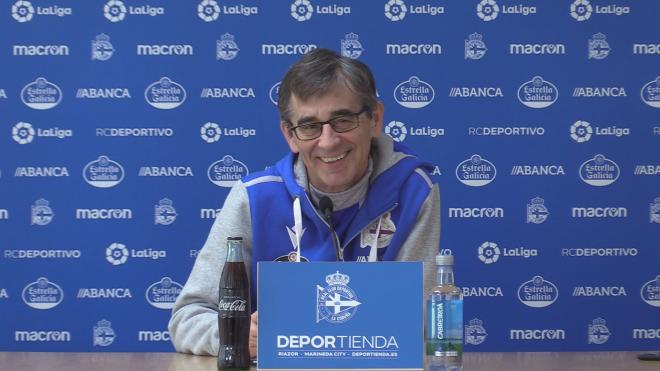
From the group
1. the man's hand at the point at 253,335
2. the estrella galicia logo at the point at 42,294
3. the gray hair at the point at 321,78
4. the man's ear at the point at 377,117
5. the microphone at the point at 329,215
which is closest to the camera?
the man's hand at the point at 253,335

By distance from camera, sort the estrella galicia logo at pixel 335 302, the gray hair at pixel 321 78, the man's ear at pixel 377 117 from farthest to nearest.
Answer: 1. the man's ear at pixel 377 117
2. the gray hair at pixel 321 78
3. the estrella galicia logo at pixel 335 302

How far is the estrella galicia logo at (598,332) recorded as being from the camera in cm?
367

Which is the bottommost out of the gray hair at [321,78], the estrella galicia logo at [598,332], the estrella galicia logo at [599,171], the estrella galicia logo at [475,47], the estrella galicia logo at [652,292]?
the estrella galicia logo at [598,332]

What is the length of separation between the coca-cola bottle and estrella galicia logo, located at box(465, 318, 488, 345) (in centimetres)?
200

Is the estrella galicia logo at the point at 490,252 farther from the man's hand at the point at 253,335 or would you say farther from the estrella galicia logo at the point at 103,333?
the man's hand at the point at 253,335

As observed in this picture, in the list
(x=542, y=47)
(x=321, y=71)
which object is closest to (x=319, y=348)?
(x=321, y=71)

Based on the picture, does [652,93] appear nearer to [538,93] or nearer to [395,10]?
[538,93]

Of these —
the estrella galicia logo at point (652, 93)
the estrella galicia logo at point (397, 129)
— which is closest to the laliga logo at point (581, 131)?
the estrella galicia logo at point (652, 93)

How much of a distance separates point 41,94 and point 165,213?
694 millimetres

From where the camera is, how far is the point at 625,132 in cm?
368

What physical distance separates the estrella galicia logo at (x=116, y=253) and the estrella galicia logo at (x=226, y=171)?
45cm

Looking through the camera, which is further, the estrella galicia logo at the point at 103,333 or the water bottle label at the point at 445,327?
the estrella galicia logo at the point at 103,333

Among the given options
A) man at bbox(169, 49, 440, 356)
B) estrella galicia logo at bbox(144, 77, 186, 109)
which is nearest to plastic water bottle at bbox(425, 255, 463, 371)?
man at bbox(169, 49, 440, 356)

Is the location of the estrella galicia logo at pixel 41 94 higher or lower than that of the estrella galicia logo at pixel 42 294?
higher
